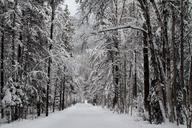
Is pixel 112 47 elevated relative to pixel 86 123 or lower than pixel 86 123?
elevated

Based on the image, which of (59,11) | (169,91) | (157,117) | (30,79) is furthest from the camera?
(59,11)

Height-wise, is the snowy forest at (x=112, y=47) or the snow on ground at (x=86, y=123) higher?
the snowy forest at (x=112, y=47)

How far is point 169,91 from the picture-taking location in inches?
510

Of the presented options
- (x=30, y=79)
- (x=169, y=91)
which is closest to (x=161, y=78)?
(x=169, y=91)

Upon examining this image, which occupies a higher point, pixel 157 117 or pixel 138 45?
pixel 138 45

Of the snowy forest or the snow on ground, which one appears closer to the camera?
the snowy forest

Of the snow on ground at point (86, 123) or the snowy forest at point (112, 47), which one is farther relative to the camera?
the snow on ground at point (86, 123)

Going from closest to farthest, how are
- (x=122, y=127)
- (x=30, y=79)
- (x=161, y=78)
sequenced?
1. (x=161, y=78)
2. (x=122, y=127)
3. (x=30, y=79)

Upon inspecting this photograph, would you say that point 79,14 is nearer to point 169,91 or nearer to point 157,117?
point 169,91

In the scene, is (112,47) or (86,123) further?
(112,47)

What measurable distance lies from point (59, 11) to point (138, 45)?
37.5 feet

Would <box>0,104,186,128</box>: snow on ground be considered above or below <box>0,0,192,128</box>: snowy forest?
below

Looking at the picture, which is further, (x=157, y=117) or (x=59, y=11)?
(x=59, y=11)

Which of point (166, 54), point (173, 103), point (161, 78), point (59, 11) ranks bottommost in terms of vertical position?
point (173, 103)
